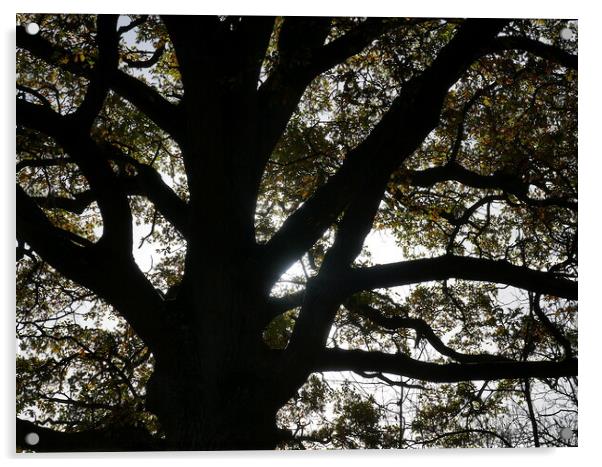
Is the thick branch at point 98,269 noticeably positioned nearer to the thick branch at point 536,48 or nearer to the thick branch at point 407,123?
the thick branch at point 407,123

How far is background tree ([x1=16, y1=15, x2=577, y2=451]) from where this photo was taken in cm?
346

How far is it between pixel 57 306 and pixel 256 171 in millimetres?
1938

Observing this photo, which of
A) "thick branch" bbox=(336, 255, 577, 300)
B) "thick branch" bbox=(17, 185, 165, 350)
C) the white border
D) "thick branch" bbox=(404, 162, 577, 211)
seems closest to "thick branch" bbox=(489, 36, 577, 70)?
the white border

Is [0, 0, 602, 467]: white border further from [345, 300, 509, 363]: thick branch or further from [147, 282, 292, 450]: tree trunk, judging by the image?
[345, 300, 509, 363]: thick branch

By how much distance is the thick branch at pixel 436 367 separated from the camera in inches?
139

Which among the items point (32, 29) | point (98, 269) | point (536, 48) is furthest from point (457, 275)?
point (32, 29)

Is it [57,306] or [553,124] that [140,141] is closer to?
[57,306]

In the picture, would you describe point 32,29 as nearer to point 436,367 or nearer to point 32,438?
A: point 32,438

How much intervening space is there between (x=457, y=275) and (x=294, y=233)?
105cm

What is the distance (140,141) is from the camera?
17.4ft

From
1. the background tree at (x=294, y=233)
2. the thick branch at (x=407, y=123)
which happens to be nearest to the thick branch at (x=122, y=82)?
the background tree at (x=294, y=233)

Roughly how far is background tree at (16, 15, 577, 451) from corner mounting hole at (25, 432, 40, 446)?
0.04 meters

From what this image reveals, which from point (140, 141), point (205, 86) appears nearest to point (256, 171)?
point (205, 86)
